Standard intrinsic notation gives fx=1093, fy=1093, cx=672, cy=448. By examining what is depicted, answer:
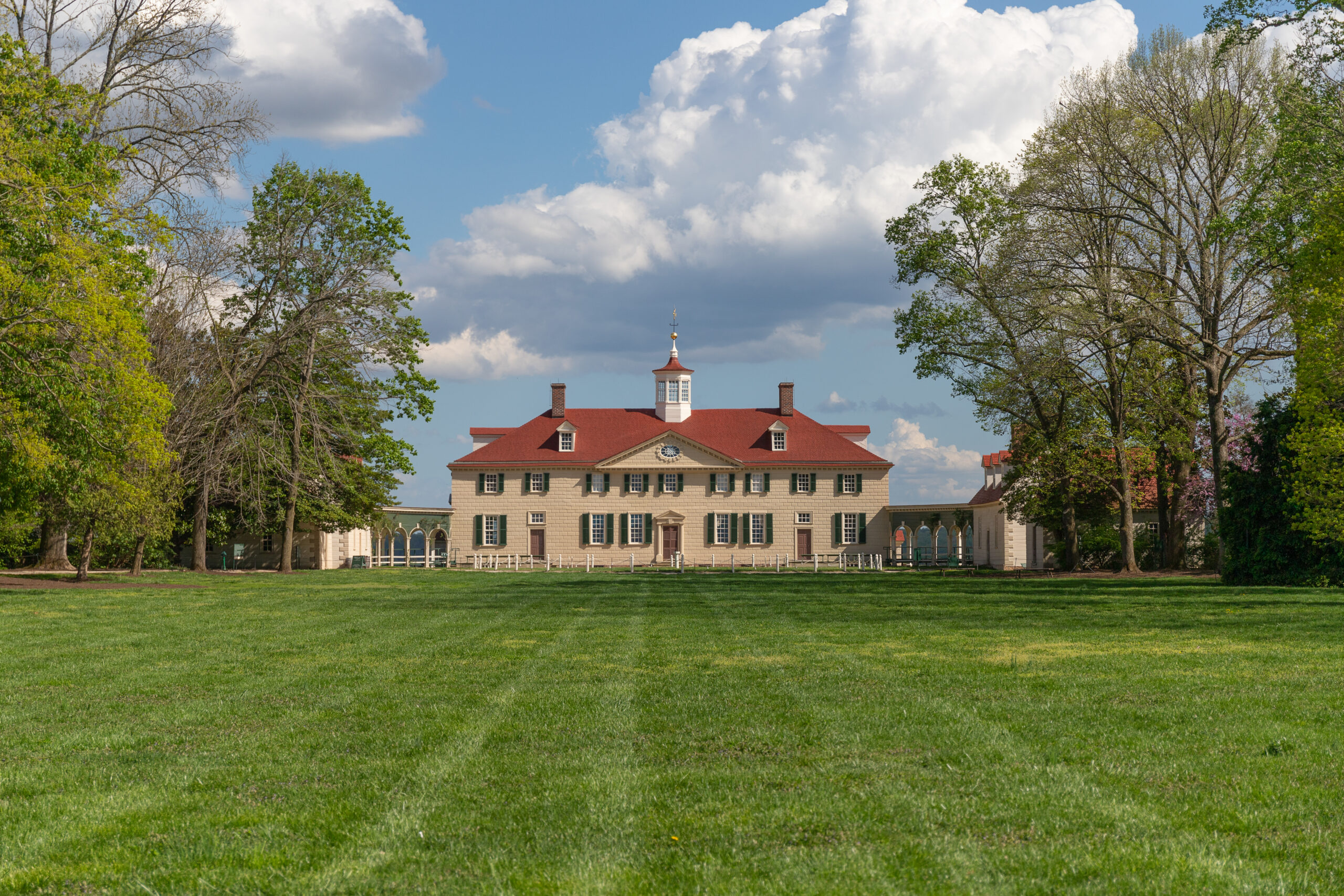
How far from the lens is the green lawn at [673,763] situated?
174 inches

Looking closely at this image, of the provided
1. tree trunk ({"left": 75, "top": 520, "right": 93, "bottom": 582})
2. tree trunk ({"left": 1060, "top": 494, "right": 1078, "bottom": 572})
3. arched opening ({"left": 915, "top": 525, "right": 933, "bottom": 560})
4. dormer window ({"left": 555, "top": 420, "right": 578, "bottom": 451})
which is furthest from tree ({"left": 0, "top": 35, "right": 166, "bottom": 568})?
arched opening ({"left": 915, "top": 525, "right": 933, "bottom": 560})

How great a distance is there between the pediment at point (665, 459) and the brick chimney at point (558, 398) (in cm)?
481

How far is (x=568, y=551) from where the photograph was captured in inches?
2154

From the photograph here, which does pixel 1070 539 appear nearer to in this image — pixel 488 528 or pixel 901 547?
pixel 901 547

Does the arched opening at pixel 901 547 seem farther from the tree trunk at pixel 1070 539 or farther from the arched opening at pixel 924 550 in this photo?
the tree trunk at pixel 1070 539

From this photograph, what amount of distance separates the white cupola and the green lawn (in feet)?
144

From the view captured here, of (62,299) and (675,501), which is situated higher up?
(62,299)

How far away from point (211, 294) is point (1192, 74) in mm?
25968

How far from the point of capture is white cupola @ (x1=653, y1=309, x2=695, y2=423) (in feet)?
190

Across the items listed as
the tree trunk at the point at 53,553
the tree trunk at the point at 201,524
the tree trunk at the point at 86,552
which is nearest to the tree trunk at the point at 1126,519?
the tree trunk at the point at 201,524

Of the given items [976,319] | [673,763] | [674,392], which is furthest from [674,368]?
[673,763]

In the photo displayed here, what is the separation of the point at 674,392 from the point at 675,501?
6595 millimetres

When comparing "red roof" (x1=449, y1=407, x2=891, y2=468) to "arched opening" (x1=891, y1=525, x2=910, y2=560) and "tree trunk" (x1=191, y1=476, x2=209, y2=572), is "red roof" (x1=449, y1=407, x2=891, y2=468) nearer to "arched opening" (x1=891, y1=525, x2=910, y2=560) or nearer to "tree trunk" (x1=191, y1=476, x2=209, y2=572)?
"arched opening" (x1=891, y1=525, x2=910, y2=560)

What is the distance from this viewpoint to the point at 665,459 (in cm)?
5459
